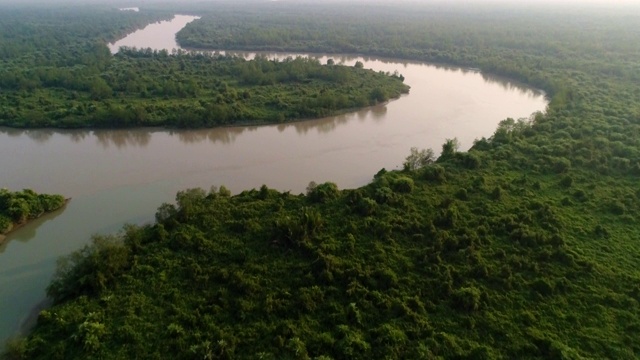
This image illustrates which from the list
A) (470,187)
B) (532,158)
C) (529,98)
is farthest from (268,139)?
(529,98)

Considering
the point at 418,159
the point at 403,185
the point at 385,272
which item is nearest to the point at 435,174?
the point at 403,185

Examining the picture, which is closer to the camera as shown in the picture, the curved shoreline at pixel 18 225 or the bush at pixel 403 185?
the curved shoreline at pixel 18 225

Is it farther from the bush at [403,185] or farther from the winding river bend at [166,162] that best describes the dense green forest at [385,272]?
the winding river bend at [166,162]

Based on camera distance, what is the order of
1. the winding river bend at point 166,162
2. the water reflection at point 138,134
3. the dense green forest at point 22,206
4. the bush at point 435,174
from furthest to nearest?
the water reflection at point 138,134
the bush at point 435,174
the dense green forest at point 22,206
the winding river bend at point 166,162

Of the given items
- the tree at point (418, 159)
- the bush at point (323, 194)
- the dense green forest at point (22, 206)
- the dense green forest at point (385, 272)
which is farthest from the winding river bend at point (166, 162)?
the bush at point (323, 194)

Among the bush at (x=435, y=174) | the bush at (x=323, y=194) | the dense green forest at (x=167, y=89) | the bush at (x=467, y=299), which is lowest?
the bush at (x=467, y=299)

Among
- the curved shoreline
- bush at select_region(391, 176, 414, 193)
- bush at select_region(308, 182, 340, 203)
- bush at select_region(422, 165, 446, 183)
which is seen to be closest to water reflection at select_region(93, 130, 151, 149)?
the curved shoreline

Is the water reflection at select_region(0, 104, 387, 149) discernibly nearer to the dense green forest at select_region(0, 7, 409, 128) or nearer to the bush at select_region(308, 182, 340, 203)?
the dense green forest at select_region(0, 7, 409, 128)
